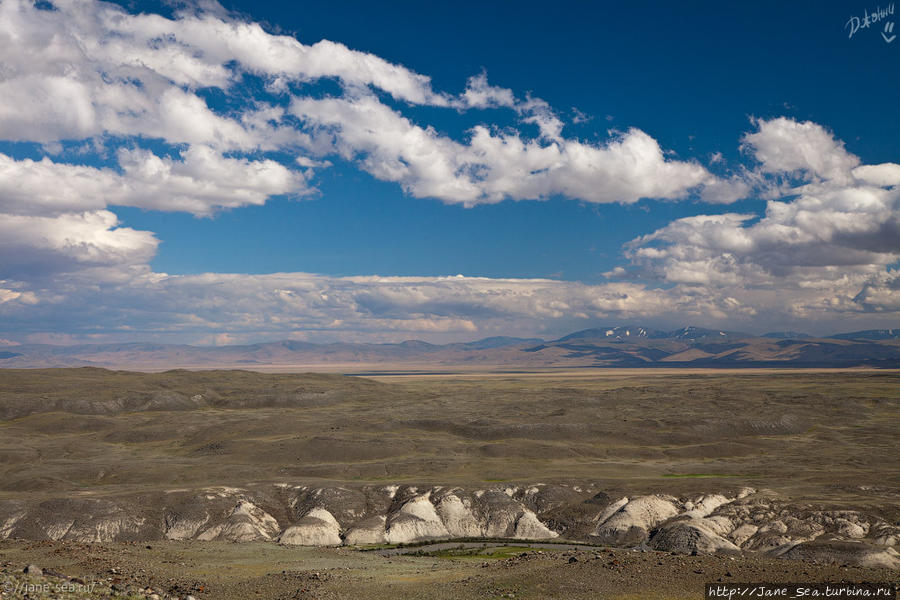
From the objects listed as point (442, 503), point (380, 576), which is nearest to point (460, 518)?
point (442, 503)

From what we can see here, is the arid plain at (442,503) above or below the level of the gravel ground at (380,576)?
below

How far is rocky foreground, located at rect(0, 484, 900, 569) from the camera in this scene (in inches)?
2753

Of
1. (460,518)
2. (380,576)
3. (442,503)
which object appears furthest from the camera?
(442,503)

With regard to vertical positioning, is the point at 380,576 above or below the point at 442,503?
above

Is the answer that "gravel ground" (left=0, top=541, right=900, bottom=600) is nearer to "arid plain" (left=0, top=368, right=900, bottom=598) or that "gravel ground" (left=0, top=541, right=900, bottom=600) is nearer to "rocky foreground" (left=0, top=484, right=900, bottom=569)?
"arid plain" (left=0, top=368, right=900, bottom=598)

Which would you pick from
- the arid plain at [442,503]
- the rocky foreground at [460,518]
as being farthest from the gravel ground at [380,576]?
the rocky foreground at [460,518]

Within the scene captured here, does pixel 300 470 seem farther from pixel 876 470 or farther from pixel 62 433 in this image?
pixel 876 470

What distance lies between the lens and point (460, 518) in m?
84.1

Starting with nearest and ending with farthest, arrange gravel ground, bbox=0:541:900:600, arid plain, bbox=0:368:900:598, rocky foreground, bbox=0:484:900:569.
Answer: gravel ground, bbox=0:541:900:600, arid plain, bbox=0:368:900:598, rocky foreground, bbox=0:484:900:569

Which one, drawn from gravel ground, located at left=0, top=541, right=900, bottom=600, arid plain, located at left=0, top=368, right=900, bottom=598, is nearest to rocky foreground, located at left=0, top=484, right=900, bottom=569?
arid plain, located at left=0, top=368, right=900, bottom=598

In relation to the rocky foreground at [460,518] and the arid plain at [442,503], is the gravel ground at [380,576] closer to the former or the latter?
the arid plain at [442,503]

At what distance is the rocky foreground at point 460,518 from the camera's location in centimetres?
6994

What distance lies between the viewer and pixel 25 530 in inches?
2859

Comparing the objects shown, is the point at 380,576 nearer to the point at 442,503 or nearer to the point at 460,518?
the point at 460,518
